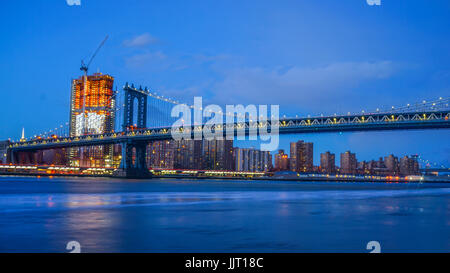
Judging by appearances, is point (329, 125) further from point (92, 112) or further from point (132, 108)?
point (92, 112)

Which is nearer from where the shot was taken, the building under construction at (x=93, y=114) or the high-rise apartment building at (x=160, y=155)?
the building under construction at (x=93, y=114)

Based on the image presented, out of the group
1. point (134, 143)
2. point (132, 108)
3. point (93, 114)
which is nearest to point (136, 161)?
point (134, 143)

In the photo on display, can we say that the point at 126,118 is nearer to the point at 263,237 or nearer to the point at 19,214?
the point at 19,214

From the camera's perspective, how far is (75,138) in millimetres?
81312

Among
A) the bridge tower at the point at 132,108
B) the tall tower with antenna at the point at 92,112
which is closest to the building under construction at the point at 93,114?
the tall tower with antenna at the point at 92,112

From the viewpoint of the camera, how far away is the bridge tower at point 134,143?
7194 centimetres

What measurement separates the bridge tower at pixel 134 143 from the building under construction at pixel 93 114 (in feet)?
114

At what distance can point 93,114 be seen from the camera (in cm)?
12912

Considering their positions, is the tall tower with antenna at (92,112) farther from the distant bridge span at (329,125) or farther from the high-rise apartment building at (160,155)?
the distant bridge span at (329,125)

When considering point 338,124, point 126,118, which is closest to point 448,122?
point 338,124

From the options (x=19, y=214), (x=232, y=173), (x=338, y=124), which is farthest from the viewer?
(x=232, y=173)

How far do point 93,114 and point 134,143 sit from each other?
205 ft

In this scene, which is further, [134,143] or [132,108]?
[132,108]
